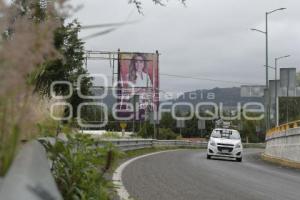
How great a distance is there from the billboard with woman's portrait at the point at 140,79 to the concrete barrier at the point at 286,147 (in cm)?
3164

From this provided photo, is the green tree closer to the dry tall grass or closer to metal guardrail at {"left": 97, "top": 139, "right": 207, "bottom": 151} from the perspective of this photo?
the dry tall grass

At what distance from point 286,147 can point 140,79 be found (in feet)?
126

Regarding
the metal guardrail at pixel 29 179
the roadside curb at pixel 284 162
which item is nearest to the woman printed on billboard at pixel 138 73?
the roadside curb at pixel 284 162

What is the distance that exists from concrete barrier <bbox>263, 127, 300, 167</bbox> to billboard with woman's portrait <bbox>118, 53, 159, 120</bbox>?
31.6m

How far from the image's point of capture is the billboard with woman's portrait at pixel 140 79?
62.7 m

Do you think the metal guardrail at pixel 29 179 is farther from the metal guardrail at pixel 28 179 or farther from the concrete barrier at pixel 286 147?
the concrete barrier at pixel 286 147

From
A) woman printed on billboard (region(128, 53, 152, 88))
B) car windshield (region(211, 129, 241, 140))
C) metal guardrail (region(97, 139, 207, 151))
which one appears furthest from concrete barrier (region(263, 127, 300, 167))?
woman printed on billboard (region(128, 53, 152, 88))

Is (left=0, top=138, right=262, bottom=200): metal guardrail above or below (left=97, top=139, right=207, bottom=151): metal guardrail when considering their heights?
above

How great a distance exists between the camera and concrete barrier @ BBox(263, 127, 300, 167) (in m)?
24.0

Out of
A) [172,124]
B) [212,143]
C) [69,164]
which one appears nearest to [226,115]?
[172,124]

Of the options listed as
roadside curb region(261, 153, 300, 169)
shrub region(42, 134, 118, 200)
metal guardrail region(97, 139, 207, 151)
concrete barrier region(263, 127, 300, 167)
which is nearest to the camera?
shrub region(42, 134, 118, 200)

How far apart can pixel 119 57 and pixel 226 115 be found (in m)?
74.4

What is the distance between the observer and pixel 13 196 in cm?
173

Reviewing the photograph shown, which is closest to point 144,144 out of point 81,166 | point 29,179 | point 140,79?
point 140,79
